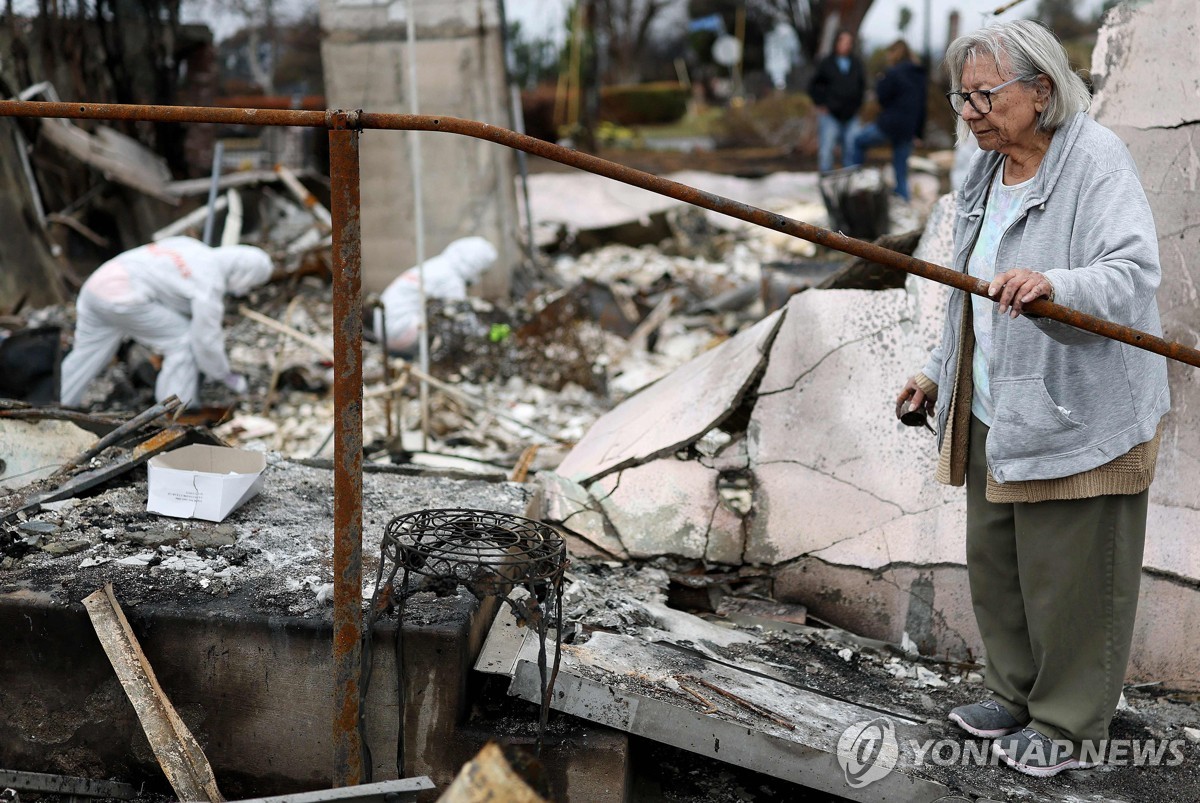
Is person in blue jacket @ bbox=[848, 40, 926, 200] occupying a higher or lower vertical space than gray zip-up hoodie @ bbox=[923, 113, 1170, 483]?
higher

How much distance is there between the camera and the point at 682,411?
12.5 ft

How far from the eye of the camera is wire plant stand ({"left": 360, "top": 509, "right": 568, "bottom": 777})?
215 cm

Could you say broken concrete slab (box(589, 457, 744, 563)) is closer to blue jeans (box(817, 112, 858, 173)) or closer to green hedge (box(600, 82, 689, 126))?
blue jeans (box(817, 112, 858, 173))

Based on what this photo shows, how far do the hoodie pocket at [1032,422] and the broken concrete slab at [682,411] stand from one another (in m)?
1.43

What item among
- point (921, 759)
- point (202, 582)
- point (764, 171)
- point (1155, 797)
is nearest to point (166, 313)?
point (202, 582)

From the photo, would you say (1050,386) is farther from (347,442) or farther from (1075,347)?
(347,442)

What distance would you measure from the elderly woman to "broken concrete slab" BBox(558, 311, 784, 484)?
47.4 inches

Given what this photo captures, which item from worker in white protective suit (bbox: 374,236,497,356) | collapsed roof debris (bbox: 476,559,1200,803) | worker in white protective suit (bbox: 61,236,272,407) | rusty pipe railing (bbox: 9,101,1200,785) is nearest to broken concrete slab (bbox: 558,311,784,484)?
collapsed roof debris (bbox: 476,559,1200,803)

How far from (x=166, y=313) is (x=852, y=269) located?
432 centimetres

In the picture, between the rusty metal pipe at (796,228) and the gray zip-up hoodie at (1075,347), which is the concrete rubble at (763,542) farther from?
the rusty metal pipe at (796,228)

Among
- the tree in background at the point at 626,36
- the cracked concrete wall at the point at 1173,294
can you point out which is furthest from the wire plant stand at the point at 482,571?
the tree in background at the point at 626,36

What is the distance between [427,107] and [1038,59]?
7.13 m

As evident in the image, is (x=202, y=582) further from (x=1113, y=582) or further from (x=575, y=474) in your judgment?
(x=1113, y=582)

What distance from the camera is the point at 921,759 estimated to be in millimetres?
2508
